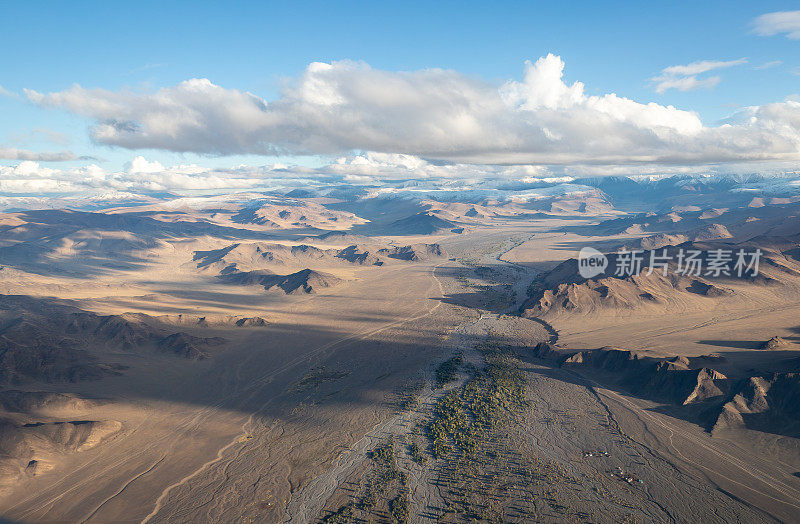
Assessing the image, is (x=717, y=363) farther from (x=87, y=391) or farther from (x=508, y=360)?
(x=87, y=391)

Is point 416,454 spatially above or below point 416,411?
above

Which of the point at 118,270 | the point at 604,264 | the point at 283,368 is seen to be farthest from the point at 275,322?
the point at 118,270

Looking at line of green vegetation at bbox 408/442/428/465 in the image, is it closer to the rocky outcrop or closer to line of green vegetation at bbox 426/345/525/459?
line of green vegetation at bbox 426/345/525/459

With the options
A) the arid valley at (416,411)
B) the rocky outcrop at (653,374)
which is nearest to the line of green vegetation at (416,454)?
the arid valley at (416,411)

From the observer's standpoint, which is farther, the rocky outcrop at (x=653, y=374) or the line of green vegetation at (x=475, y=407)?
the rocky outcrop at (x=653, y=374)

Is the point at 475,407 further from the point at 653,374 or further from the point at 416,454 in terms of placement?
the point at 653,374

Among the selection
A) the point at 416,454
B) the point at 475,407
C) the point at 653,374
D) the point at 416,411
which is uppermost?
the point at 653,374

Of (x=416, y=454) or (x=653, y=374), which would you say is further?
(x=653, y=374)

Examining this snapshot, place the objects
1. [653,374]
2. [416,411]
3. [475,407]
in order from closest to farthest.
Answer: [416,411], [475,407], [653,374]

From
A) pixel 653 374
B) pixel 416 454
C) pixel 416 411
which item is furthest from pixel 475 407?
pixel 653 374

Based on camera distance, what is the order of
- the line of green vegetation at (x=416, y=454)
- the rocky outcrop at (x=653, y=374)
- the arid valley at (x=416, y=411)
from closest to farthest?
the arid valley at (x=416, y=411) < the line of green vegetation at (x=416, y=454) < the rocky outcrop at (x=653, y=374)

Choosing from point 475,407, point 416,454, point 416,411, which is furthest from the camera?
point 475,407

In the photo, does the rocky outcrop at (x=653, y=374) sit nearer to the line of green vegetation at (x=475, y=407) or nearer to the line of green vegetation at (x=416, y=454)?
the line of green vegetation at (x=475, y=407)
